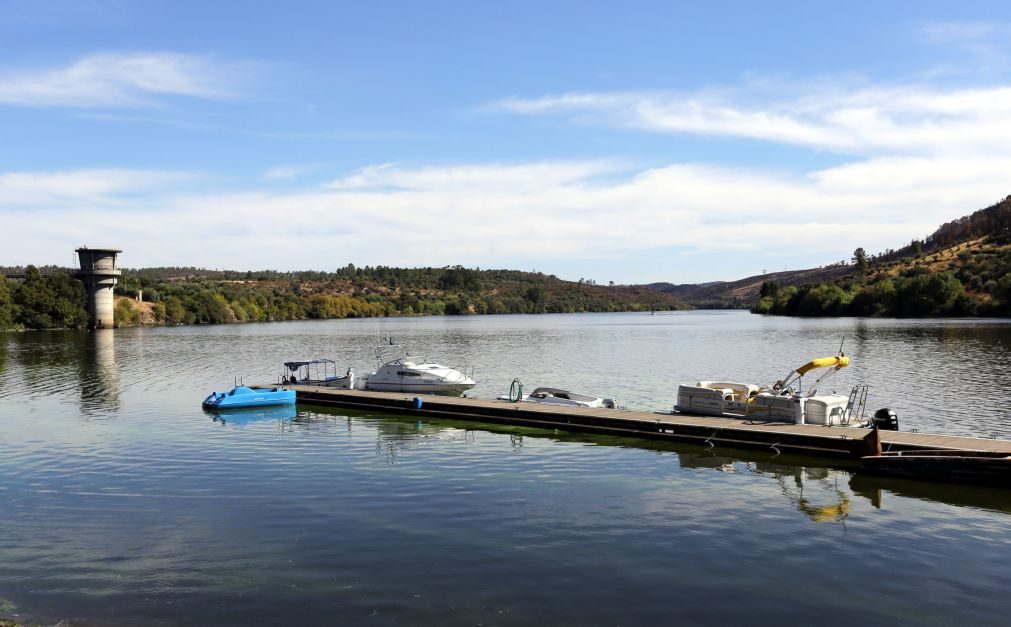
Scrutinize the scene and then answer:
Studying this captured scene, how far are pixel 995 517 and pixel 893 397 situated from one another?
87.7 feet

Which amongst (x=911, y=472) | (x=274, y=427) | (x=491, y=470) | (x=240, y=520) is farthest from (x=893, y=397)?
(x=240, y=520)

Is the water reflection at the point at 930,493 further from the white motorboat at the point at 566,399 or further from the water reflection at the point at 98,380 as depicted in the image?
the water reflection at the point at 98,380

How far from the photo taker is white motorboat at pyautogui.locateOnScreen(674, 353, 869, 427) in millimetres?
32656

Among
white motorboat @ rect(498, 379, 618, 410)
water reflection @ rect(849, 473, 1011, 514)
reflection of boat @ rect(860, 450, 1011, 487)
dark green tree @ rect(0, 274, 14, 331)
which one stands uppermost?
dark green tree @ rect(0, 274, 14, 331)

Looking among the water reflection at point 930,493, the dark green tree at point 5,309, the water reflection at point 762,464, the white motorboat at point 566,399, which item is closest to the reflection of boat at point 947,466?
the water reflection at point 930,493

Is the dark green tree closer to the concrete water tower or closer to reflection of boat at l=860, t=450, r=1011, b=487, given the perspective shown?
the concrete water tower

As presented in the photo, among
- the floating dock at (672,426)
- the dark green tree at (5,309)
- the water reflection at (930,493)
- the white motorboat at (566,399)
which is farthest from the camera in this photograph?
the dark green tree at (5,309)

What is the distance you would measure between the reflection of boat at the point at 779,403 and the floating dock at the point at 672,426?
0.76m

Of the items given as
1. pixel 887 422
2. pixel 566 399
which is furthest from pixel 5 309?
pixel 887 422

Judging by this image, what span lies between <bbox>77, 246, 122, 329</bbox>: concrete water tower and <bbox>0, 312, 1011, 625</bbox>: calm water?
5301 inches

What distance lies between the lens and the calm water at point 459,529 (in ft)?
49.9

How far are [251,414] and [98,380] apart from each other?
79.6ft

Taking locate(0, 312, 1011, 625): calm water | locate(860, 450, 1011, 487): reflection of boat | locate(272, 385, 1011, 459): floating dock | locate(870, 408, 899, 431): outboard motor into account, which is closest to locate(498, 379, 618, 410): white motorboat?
Result: locate(272, 385, 1011, 459): floating dock

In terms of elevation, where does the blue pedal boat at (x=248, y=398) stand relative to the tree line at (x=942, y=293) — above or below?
below
